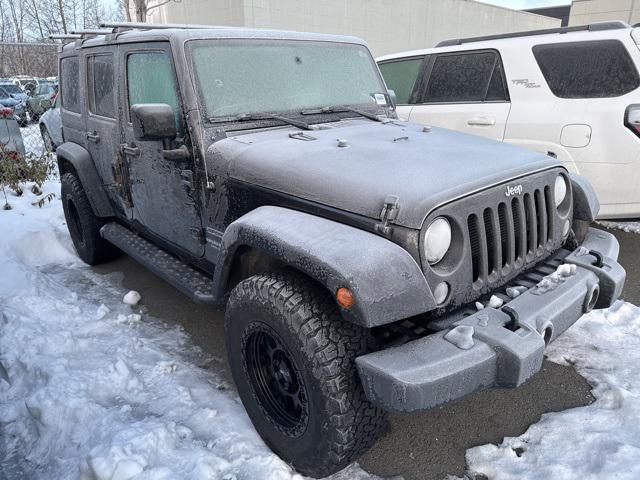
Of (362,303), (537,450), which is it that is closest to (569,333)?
(537,450)

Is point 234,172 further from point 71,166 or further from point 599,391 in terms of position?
point 71,166

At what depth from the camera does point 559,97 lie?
4539 mm

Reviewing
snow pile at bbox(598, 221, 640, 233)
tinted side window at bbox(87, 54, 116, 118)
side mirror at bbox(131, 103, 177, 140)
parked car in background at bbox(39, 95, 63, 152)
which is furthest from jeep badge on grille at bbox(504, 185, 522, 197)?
parked car in background at bbox(39, 95, 63, 152)

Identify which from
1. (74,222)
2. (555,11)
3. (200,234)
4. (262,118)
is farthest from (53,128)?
(555,11)

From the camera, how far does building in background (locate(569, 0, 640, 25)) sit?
22281mm

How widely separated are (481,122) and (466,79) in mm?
556

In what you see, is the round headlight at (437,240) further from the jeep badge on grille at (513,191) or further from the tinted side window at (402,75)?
the tinted side window at (402,75)

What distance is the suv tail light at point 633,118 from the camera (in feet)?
13.4

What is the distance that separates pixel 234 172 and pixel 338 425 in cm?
135

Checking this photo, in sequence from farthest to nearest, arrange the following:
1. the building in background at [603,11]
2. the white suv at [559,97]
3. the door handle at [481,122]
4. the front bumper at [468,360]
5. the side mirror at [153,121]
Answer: the building in background at [603,11]
the door handle at [481,122]
the white suv at [559,97]
the side mirror at [153,121]
the front bumper at [468,360]

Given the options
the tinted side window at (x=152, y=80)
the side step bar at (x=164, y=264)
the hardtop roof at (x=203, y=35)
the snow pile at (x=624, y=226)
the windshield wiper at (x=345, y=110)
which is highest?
the hardtop roof at (x=203, y=35)

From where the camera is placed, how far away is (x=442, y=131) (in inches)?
124

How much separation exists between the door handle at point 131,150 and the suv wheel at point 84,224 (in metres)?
1.11

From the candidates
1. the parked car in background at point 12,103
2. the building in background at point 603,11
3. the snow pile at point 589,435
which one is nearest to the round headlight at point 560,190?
the snow pile at point 589,435
